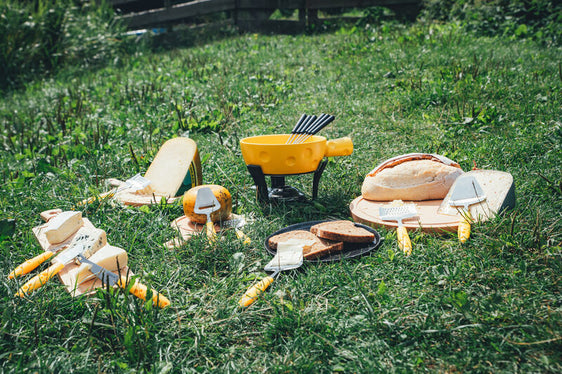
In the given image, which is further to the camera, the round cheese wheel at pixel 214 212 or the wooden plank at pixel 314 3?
the wooden plank at pixel 314 3

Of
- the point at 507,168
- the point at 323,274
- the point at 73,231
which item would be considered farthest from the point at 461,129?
the point at 73,231

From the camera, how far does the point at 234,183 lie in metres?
3.00

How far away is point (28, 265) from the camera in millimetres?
1840

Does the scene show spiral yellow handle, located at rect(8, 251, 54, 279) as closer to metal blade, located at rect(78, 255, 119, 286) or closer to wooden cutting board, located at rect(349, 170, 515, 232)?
metal blade, located at rect(78, 255, 119, 286)

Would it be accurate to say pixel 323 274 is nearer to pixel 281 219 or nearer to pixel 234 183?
pixel 281 219

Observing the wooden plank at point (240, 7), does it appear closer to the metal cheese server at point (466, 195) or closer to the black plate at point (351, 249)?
the metal cheese server at point (466, 195)

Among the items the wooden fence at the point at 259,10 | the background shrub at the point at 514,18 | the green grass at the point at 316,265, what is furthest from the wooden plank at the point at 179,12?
the background shrub at the point at 514,18

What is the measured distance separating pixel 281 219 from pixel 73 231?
42.3 inches

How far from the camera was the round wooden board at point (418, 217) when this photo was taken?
6.95 ft

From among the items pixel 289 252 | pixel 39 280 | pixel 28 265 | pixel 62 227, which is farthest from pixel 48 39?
pixel 289 252

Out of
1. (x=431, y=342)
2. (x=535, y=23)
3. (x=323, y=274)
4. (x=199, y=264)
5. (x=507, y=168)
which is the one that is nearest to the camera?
(x=431, y=342)

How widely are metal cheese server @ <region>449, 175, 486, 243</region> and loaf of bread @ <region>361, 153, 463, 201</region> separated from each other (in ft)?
0.50

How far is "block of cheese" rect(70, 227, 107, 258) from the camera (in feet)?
6.33

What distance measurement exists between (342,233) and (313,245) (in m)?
0.15
